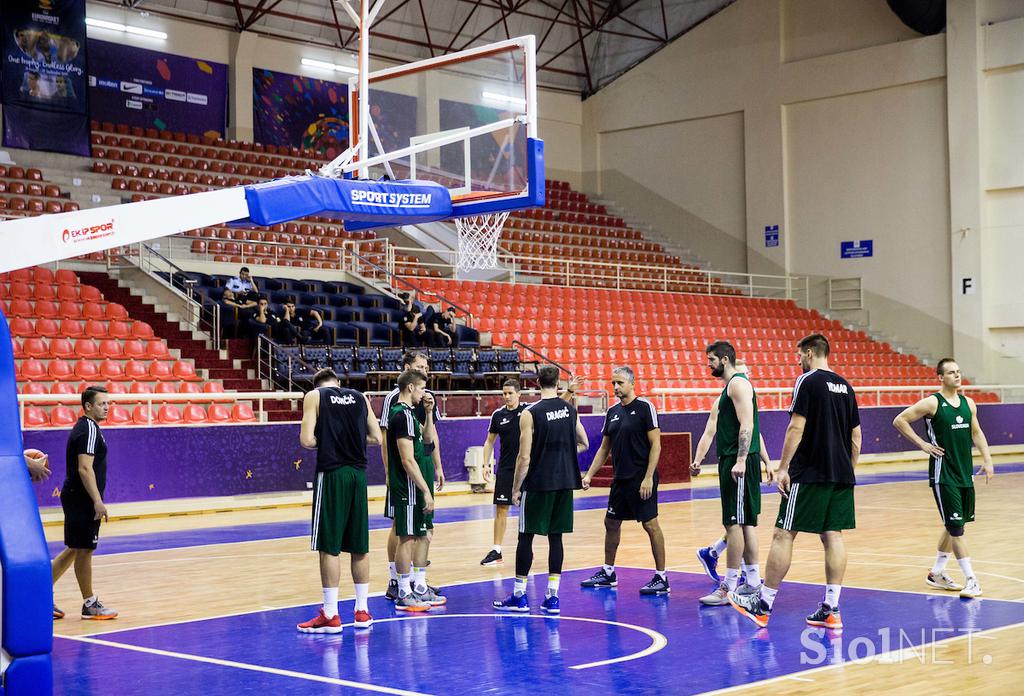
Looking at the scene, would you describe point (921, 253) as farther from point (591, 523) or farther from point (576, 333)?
point (591, 523)

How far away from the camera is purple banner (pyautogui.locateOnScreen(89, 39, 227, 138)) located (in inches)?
1171

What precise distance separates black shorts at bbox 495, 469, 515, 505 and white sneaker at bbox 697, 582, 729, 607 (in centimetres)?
289

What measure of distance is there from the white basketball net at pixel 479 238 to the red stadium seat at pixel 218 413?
4841 millimetres

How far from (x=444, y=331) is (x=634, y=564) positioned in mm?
12454

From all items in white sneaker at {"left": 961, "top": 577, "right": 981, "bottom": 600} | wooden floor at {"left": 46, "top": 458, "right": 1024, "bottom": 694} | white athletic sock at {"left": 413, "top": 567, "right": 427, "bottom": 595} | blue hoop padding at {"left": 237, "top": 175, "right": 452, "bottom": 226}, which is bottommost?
wooden floor at {"left": 46, "top": 458, "right": 1024, "bottom": 694}

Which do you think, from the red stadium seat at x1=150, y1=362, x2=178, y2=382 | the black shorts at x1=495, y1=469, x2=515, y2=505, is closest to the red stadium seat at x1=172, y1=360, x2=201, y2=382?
the red stadium seat at x1=150, y1=362, x2=178, y2=382

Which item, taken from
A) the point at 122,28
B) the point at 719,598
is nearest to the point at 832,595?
the point at 719,598

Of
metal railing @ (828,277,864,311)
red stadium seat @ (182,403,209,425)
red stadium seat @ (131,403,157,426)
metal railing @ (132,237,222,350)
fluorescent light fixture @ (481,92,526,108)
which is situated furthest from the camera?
metal railing @ (828,277,864,311)

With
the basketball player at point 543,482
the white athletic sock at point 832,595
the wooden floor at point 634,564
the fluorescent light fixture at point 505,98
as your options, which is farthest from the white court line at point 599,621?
the fluorescent light fixture at point 505,98

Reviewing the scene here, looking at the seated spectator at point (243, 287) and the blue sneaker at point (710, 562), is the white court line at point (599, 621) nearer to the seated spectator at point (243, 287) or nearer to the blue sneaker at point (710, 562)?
the blue sneaker at point (710, 562)

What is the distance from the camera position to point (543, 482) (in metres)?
9.59

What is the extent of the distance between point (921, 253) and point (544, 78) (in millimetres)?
13460

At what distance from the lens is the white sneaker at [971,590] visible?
976 centimetres

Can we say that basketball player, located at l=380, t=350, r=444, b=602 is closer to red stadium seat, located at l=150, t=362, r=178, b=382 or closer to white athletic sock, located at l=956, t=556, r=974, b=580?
white athletic sock, located at l=956, t=556, r=974, b=580
